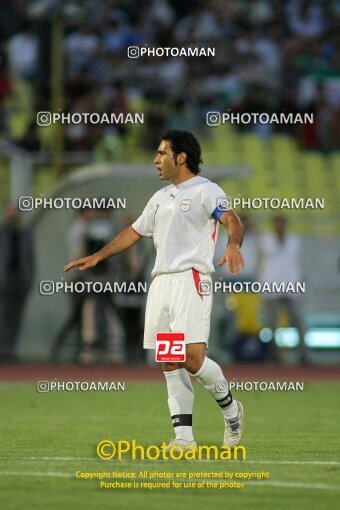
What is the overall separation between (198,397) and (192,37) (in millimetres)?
11174

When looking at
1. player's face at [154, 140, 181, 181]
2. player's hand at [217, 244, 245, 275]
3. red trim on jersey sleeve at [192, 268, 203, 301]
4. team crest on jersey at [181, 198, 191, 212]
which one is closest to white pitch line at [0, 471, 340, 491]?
player's hand at [217, 244, 245, 275]

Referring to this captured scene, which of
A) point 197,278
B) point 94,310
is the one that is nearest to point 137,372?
point 94,310

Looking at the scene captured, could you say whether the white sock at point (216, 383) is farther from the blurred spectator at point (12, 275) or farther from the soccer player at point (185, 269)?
the blurred spectator at point (12, 275)

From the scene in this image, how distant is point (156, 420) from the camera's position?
14008 mm

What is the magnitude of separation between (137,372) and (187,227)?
10.3 m

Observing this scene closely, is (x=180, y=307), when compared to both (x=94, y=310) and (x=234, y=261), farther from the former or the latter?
(x=94, y=310)

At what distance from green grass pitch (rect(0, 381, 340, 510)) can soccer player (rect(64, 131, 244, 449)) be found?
595mm

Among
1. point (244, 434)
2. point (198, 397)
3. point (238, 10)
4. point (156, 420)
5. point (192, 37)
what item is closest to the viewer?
point (244, 434)

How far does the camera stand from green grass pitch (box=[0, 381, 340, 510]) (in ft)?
27.9

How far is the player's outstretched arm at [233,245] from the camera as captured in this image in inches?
408

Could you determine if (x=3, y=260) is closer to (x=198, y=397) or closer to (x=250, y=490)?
(x=198, y=397)

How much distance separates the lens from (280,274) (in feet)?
71.9

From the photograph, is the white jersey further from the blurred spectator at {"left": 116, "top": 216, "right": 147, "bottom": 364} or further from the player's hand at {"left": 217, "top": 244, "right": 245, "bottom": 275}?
the blurred spectator at {"left": 116, "top": 216, "right": 147, "bottom": 364}

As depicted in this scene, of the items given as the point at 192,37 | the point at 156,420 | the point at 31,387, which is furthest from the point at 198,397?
the point at 192,37
